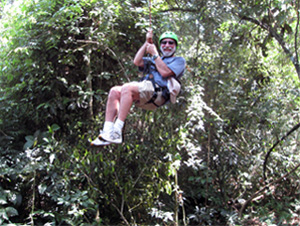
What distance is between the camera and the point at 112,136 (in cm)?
235

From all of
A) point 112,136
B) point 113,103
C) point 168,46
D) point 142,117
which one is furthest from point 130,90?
point 142,117

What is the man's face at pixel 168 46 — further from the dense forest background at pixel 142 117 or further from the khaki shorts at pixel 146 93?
the dense forest background at pixel 142 117

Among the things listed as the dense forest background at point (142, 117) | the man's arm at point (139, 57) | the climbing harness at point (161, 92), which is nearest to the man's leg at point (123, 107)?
the climbing harness at point (161, 92)

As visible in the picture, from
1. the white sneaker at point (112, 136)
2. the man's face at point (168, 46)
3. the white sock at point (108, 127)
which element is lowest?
the white sneaker at point (112, 136)

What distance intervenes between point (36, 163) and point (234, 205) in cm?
315

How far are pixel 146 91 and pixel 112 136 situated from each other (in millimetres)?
456

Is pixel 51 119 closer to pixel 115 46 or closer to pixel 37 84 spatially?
pixel 37 84

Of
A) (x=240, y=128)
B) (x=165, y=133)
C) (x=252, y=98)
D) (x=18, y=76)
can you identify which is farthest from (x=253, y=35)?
(x=18, y=76)

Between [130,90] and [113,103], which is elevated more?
[130,90]

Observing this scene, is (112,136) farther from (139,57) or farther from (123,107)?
(139,57)

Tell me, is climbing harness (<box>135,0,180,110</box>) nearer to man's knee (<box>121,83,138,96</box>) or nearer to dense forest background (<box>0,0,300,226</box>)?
man's knee (<box>121,83,138,96</box>)

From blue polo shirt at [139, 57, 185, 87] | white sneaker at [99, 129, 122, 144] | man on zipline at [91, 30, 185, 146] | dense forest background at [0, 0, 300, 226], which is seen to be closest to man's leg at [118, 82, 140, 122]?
man on zipline at [91, 30, 185, 146]

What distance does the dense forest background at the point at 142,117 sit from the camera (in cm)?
365

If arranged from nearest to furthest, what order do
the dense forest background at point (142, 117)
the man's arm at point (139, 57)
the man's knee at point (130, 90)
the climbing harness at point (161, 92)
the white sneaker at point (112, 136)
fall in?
the white sneaker at point (112, 136), the man's knee at point (130, 90), the climbing harness at point (161, 92), the man's arm at point (139, 57), the dense forest background at point (142, 117)
